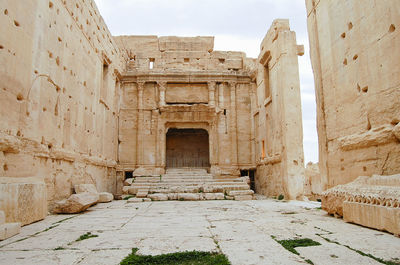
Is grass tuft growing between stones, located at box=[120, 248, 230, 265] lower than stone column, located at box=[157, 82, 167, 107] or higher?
lower

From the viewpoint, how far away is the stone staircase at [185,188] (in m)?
9.76

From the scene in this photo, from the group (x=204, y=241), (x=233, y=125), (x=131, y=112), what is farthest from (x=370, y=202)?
(x=131, y=112)

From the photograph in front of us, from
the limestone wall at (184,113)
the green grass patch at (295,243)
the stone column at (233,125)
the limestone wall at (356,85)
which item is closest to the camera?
the green grass patch at (295,243)

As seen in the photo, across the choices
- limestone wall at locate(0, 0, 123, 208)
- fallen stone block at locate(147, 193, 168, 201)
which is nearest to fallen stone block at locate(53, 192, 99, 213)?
limestone wall at locate(0, 0, 123, 208)

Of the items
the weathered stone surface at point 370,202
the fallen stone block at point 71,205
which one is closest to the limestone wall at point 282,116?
the weathered stone surface at point 370,202

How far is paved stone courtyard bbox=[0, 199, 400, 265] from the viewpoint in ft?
8.98

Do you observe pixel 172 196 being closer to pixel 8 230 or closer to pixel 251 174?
pixel 8 230

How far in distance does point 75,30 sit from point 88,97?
2.33m

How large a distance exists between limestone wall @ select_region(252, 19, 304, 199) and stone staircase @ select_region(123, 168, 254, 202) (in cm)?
126

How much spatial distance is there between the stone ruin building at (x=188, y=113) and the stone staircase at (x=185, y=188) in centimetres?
6

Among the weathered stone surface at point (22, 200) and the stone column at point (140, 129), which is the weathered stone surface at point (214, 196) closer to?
the stone column at point (140, 129)

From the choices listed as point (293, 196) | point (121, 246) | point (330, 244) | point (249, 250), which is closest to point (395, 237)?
point (330, 244)

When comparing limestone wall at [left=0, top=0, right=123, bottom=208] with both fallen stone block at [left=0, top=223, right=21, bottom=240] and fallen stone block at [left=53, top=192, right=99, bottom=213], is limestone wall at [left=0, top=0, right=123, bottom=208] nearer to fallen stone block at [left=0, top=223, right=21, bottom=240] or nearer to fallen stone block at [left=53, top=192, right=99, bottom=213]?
fallen stone block at [left=53, top=192, right=99, bottom=213]

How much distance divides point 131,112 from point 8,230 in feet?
35.8
